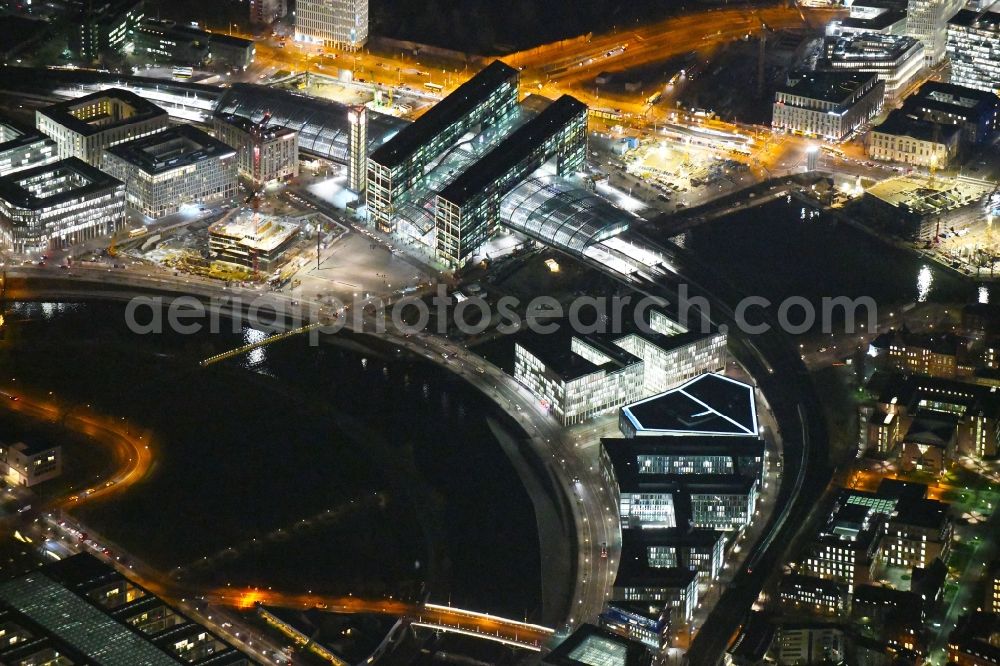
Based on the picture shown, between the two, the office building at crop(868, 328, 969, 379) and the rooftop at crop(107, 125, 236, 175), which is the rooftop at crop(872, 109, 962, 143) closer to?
the office building at crop(868, 328, 969, 379)

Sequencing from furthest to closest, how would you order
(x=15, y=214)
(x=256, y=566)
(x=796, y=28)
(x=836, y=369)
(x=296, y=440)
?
(x=796, y=28), (x=15, y=214), (x=836, y=369), (x=296, y=440), (x=256, y=566)

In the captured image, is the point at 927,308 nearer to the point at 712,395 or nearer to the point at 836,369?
the point at 836,369

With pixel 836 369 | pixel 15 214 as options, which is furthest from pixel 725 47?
pixel 15 214

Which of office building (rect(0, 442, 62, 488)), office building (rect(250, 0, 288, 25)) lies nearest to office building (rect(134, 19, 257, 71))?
office building (rect(250, 0, 288, 25))

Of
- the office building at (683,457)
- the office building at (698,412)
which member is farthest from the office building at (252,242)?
the office building at (683,457)

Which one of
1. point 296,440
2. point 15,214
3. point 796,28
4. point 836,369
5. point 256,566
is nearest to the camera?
point 256,566

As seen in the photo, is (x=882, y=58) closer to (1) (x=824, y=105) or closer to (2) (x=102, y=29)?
(1) (x=824, y=105)

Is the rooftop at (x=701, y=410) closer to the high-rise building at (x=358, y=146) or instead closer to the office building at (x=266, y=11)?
the high-rise building at (x=358, y=146)
